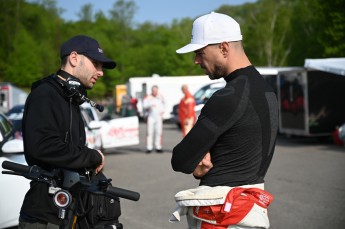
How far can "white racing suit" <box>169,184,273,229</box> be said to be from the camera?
298cm

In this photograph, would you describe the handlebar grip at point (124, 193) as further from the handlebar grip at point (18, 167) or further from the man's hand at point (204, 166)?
the handlebar grip at point (18, 167)

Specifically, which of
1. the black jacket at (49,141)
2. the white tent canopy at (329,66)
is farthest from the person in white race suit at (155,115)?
the black jacket at (49,141)

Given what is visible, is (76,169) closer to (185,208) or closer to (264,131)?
(185,208)

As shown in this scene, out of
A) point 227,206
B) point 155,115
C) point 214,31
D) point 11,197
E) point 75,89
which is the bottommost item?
point 155,115

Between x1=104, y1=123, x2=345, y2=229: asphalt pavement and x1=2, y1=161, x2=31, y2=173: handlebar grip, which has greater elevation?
x1=2, y1=161, x2=31, y2=173: handlebar grip

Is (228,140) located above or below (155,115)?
above

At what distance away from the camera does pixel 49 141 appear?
329 cm

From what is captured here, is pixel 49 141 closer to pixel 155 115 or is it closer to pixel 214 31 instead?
pixel 214 31

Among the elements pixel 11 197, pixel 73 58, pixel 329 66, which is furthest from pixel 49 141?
pixel 329 66

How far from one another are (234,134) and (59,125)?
1054 millimetres

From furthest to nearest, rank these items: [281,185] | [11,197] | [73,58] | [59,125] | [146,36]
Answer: [146,36] < [281,185] < [11,197] < [73,58] < [59,125]

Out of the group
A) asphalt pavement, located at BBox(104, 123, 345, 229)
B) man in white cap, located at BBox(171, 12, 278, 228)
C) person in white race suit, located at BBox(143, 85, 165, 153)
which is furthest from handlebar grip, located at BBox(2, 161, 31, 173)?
person in white race suit, located at BBox(143, 85, 165, 153)

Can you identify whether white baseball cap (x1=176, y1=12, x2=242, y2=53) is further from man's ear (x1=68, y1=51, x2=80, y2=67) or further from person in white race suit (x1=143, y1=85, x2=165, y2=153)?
person in white race suit (x1=143, y1=85, x2=165, y2=153)

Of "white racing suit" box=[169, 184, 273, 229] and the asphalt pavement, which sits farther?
the asphalt pavement
